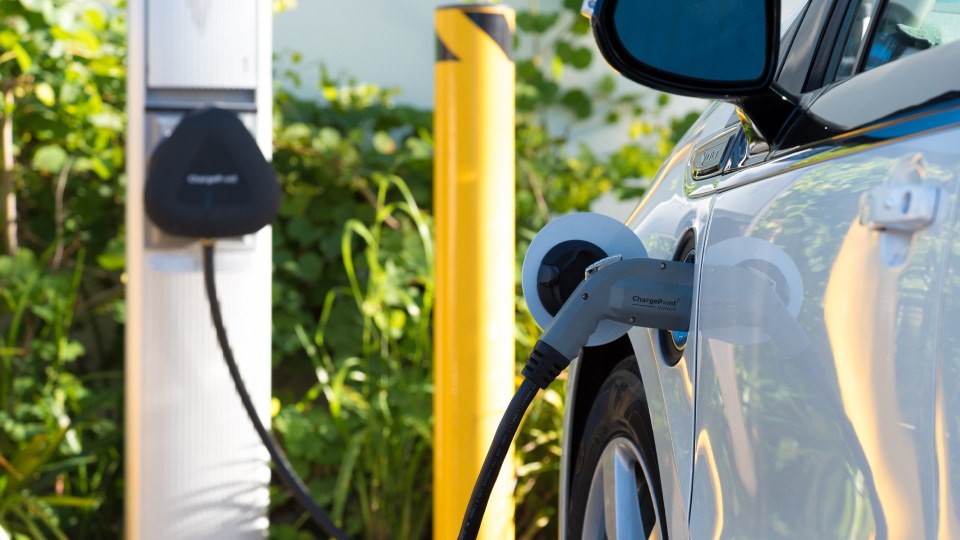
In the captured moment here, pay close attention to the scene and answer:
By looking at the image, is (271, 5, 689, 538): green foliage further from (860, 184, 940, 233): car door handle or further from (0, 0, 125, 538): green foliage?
(860, 184, 940, 233): car door handle

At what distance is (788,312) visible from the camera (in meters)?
0.95

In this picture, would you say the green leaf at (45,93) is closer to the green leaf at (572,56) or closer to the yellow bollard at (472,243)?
the yellow bollard at (472,243)

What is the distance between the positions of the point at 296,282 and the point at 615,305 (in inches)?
115

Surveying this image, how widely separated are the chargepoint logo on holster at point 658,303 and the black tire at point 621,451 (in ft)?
0.71

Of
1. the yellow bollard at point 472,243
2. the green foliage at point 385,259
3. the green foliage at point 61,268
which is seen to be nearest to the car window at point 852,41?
the yellow bollard at point 472,243

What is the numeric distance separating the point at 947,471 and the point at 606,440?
2.99ft

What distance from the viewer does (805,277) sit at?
93 cm

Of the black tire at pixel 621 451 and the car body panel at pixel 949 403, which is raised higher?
the car body panel at pixel 949 403

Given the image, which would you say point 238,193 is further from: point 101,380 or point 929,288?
point 929,288

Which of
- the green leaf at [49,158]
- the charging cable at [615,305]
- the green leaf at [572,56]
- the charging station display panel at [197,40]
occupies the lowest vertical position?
the charging cable at [615,305]

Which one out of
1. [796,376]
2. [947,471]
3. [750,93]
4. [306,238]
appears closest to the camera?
[947,471]

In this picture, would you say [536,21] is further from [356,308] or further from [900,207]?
[900,207]

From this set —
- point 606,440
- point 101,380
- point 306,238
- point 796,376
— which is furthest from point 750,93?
point 101,380

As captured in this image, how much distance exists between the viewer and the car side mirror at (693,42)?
43.7 inches
